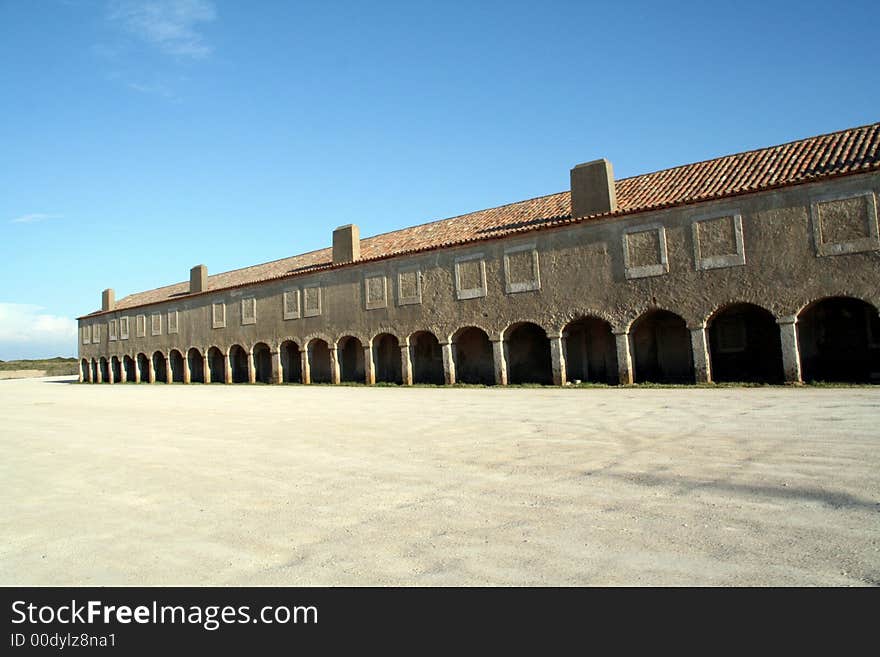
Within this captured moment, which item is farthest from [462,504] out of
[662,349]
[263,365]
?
[263,365]

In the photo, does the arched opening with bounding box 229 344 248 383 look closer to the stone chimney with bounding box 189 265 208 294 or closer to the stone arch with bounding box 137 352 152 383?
the stone chimney with bounding box 189 265 208 294

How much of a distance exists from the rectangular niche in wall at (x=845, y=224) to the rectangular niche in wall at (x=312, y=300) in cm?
1921

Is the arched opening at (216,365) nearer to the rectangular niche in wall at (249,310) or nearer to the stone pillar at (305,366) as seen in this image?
the rectangular niche in wall at (249,310)

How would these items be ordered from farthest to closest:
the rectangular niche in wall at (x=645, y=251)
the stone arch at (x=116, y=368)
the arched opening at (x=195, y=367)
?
the stone arch at (x=116, y=368) < the arched opening at (x=195, y=367) < the rectangular niche in wall at (x=645, y=251)

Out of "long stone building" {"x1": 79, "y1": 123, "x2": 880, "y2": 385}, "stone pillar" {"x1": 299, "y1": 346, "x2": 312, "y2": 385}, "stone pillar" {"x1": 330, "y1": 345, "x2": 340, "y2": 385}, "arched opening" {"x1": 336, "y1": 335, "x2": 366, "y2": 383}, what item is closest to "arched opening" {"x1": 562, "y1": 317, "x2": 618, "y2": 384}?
"long stone building" {"x1": 79, "y1": 123, "x2": 880, "y2": 385}

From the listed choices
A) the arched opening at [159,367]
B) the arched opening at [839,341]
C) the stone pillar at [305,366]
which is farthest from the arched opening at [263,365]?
the arched opening at [839,341]

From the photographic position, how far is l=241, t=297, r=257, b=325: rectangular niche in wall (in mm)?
30500

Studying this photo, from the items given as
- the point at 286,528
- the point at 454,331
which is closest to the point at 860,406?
the point at 286,528

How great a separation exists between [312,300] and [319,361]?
301 centimetres

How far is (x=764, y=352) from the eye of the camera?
18.2 m

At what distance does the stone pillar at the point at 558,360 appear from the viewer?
1947 cm
